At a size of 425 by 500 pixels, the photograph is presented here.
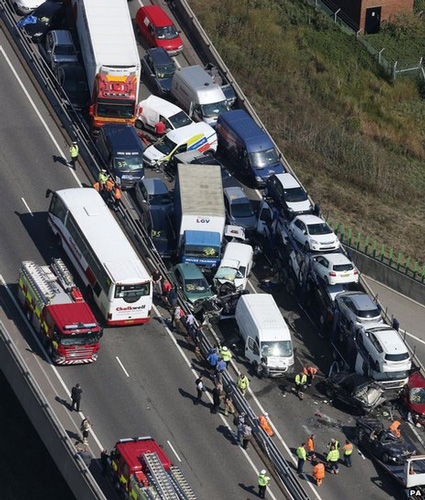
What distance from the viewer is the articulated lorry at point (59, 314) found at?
59562mm

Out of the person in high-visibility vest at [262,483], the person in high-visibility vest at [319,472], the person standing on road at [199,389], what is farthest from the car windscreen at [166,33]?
the person in high-visibility vest at [262,483]

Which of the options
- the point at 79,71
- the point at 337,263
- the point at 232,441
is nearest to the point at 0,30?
the point at 79,71

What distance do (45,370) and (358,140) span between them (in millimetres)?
34162

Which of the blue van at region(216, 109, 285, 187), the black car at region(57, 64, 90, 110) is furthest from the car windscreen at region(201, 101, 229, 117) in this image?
the black car at region(57, 64, 90, 110)

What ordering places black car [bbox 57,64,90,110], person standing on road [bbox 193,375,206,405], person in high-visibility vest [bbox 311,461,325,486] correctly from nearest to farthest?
person in high-visibility vest [bbox 311,461,325,486] → person standing on road [bbox 193,375,206,405] → black car [bbox 57,64,90,110]

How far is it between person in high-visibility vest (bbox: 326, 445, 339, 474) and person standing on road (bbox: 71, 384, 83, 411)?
10452 mm

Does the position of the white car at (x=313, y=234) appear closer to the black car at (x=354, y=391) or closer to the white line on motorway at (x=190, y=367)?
the black car at (x=354, y=391)

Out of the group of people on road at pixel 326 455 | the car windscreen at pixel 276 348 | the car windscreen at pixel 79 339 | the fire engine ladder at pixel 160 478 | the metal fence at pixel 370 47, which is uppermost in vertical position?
the fire engine ladder at pixel 160 478

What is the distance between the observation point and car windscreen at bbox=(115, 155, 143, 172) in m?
72.4

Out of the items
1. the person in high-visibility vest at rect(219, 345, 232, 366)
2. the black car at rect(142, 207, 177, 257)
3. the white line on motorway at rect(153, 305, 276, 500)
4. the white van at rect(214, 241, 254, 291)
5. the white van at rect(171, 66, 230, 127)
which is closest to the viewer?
the white line on motorway at rect(153, 305, 276, 500)

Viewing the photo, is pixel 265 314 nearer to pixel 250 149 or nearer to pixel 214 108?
pixel 250 149

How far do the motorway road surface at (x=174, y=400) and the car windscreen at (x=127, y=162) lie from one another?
3.37 m

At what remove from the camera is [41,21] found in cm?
8212

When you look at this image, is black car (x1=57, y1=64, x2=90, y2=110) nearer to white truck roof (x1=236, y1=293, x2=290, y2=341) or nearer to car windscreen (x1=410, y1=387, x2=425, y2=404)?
white truck roof (x1=236, y1=293, x2=290, y2=341)
